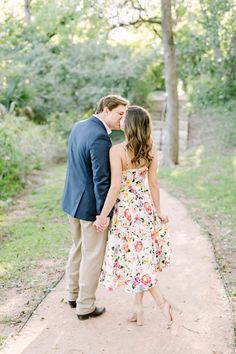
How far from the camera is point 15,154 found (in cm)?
1005

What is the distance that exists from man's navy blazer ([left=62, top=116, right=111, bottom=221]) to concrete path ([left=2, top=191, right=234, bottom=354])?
90cm

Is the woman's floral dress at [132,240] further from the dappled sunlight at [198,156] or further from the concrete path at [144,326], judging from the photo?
the dappled sunlight at [198,156]

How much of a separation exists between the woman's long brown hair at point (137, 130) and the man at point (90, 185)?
173 mm

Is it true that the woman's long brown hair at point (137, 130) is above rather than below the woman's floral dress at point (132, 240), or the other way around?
above

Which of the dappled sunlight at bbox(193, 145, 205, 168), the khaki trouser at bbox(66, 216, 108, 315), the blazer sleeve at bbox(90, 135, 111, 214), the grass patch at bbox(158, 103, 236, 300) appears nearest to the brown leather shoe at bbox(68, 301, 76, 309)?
the khaki trouser at bbox(66, 216, 108, 315)

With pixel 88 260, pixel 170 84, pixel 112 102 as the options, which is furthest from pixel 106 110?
pixel 170 84

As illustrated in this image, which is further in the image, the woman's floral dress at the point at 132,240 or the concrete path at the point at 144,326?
the woman's floral dress at the point at 132,240

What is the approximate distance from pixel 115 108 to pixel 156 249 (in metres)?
1.20

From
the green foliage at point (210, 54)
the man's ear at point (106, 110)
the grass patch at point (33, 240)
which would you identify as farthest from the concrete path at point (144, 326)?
the green foliage at point (210, 54)

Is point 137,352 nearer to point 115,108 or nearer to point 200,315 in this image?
point 200,315

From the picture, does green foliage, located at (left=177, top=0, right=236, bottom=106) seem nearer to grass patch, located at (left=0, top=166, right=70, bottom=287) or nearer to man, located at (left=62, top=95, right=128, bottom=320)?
grass patch, located at (left=0, top=166, right=70, bottom=287)

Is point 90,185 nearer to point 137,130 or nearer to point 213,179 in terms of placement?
point 137,130

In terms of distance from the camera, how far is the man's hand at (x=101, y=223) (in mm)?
3777

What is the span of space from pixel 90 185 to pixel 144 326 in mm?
1211
